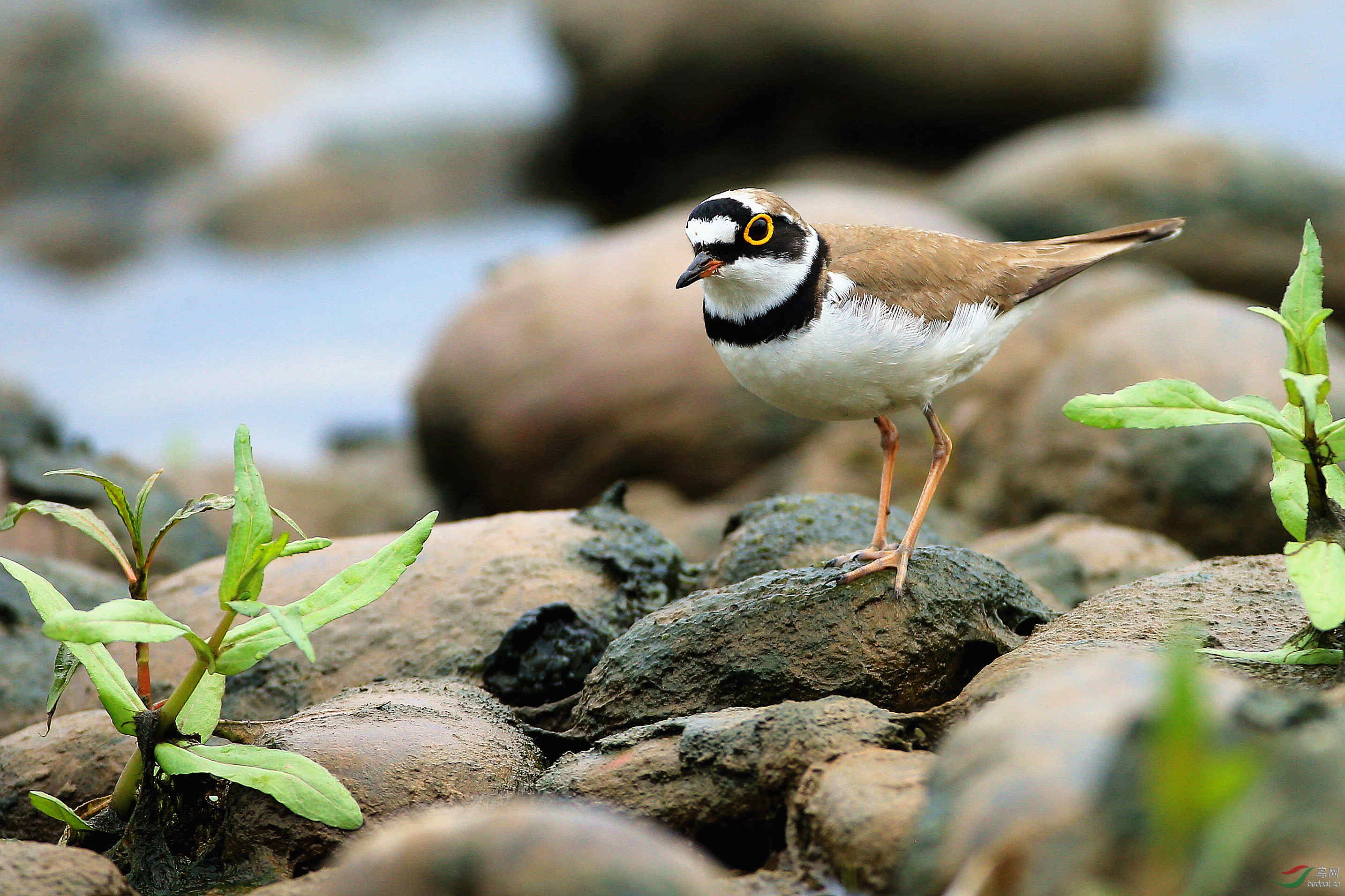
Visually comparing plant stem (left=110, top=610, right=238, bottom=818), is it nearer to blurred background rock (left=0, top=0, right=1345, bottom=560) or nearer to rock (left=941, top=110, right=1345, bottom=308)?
blurred background rock (left=0, top=0, right=1345, bottom=560)

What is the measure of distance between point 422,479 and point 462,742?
7203 millimetres

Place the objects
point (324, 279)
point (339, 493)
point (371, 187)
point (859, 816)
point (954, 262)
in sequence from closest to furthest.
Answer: point (859, 816), point (954, 262), point (339, 493), point (324, 279), point (371, 187)

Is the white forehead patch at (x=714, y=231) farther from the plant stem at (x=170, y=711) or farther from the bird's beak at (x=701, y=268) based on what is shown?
the plant stem at (x=170, y=711)

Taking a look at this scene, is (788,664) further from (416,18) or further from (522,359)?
(416,18)

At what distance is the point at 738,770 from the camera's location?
3561 mm

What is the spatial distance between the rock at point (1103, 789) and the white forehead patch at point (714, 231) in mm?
2231

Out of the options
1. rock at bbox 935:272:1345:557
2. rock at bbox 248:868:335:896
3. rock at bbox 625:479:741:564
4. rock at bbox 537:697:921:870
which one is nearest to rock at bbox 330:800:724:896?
rock at bbox 248:868:335:896

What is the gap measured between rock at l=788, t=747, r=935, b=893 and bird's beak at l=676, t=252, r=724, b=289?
1795mm

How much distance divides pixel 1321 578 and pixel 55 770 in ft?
13.5

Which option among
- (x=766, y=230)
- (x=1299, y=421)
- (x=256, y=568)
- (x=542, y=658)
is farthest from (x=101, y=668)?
(x=1299, y=421)

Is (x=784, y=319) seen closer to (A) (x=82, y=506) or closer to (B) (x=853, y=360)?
(B) (x=853, y=360)

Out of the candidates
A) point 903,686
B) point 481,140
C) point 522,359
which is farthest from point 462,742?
point 481,140

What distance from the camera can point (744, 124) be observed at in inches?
695

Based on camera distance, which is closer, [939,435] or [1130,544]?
[939,435]
